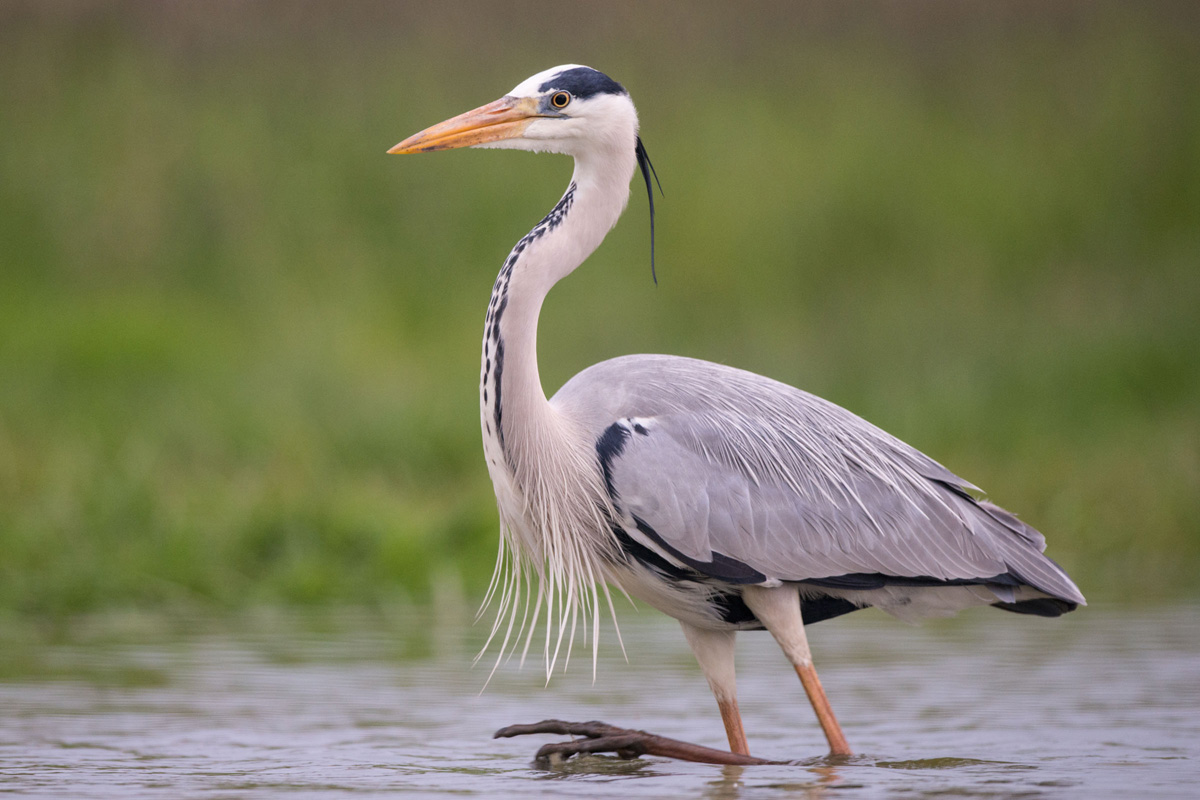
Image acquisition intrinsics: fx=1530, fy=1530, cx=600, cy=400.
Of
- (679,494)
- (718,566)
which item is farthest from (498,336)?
(718,566)

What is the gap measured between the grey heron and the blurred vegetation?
2.90m

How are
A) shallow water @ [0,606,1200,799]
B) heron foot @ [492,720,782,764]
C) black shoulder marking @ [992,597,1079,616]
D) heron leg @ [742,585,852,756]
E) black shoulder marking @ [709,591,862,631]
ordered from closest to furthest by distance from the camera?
1. shallow water @ [0,606,1200,799]
2. heron foot @ [492,720,782,764]
3. heron leg @ [742,585,852,756]
4. black shoulder marking @ [709,591,862,631]
5. black shoulder marking @ [992,597,1079,616]

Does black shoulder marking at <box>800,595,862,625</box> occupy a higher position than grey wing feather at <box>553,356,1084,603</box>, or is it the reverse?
grey wing feather at <box>553,356,1084,603</box>

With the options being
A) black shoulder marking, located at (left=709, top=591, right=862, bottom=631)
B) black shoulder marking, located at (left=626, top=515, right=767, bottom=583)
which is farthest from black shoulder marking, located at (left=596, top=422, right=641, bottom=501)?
black shoulder marking, located at (left=709, top=591, right=862, bottom=631)

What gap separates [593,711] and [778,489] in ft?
4.15

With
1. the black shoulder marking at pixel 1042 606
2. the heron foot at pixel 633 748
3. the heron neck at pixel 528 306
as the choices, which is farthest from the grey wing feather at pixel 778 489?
the heron foot at pixel 633 748

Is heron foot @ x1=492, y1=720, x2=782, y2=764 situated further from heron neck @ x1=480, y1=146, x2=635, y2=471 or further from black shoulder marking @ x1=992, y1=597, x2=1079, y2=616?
black shoulder marking @ x1=992, y1=597, x2=1079, y2=616

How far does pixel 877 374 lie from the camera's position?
11.8 meters

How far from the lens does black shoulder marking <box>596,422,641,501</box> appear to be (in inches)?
201

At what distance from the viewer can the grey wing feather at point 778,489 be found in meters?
5.07

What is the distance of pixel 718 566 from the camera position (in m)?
5.02

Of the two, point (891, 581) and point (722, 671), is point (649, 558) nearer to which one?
point (722, 671)

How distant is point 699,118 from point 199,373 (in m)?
6.50

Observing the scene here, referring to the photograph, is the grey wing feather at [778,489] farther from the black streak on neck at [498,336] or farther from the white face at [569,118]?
the white face at [569,118]
